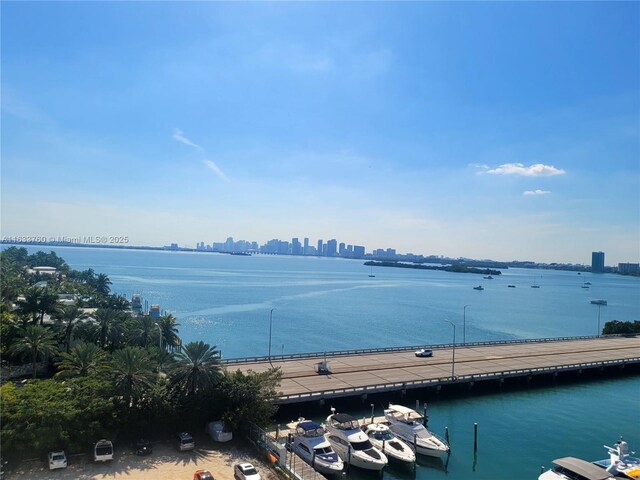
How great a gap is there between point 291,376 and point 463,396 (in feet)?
62.8

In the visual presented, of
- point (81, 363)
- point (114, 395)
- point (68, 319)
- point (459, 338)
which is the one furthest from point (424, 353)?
point (68, 319)

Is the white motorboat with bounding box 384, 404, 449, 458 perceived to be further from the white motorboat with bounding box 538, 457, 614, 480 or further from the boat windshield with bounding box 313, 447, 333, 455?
the boat windshield with bounding box 313, 447, 333, 455

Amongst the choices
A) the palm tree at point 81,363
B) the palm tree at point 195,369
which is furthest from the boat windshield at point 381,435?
the palm tree at point 81,363

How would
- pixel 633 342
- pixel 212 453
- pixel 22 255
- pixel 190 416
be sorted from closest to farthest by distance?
pixel 212 453 → pixel 190 416 → pixel 633 342 → pixel 22 255

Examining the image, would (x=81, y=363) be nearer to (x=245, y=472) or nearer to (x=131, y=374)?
(x=131, y=374)

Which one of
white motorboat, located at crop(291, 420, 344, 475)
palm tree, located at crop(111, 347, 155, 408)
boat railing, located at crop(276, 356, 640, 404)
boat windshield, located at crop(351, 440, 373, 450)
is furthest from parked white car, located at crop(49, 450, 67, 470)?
boat windshield, located at crop(351, 440, 373, 450)

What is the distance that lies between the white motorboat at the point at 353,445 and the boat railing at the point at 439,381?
232 inches

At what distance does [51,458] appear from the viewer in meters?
27.2

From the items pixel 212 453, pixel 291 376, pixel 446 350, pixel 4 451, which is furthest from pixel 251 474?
pixel 446 350

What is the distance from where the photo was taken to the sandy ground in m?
26.9

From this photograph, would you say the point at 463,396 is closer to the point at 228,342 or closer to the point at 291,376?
the point at 291,376

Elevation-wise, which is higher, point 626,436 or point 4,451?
point 4,451

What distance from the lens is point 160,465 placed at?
28859mm

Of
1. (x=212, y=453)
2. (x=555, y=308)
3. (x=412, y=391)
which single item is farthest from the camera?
(x=555, y=308)
